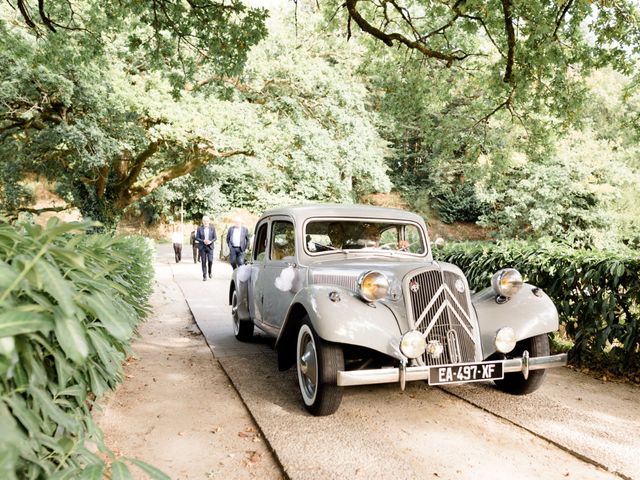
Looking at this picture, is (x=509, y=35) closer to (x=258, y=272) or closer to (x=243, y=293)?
(x=258, y=272)

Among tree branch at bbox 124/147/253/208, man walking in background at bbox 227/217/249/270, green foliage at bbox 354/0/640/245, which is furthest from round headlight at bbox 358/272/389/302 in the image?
tree branch at bbox 124/147/253/208

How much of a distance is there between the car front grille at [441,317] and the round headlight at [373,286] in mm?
216

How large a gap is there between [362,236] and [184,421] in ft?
9.11

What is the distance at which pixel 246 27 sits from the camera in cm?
773

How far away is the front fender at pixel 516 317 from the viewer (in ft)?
13.7

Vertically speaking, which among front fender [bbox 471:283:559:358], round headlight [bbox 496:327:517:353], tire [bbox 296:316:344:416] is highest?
front fender [bbox 471:283:559:358]

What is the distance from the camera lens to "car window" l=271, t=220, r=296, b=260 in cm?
548

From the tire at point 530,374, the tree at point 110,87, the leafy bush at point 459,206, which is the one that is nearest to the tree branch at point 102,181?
the tree at point 110,87

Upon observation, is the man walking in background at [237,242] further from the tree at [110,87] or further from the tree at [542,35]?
the tree at [542,35]

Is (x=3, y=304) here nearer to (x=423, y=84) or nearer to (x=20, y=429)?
(x=20, y=429)

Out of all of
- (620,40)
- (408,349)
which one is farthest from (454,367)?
(620,40)

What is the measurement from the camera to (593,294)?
5.55 meters

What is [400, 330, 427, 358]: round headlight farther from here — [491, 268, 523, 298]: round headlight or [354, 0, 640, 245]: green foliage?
[354, 0, 640, 245]: green foliage

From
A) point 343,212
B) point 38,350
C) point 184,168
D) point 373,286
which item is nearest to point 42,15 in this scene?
point 343,212
